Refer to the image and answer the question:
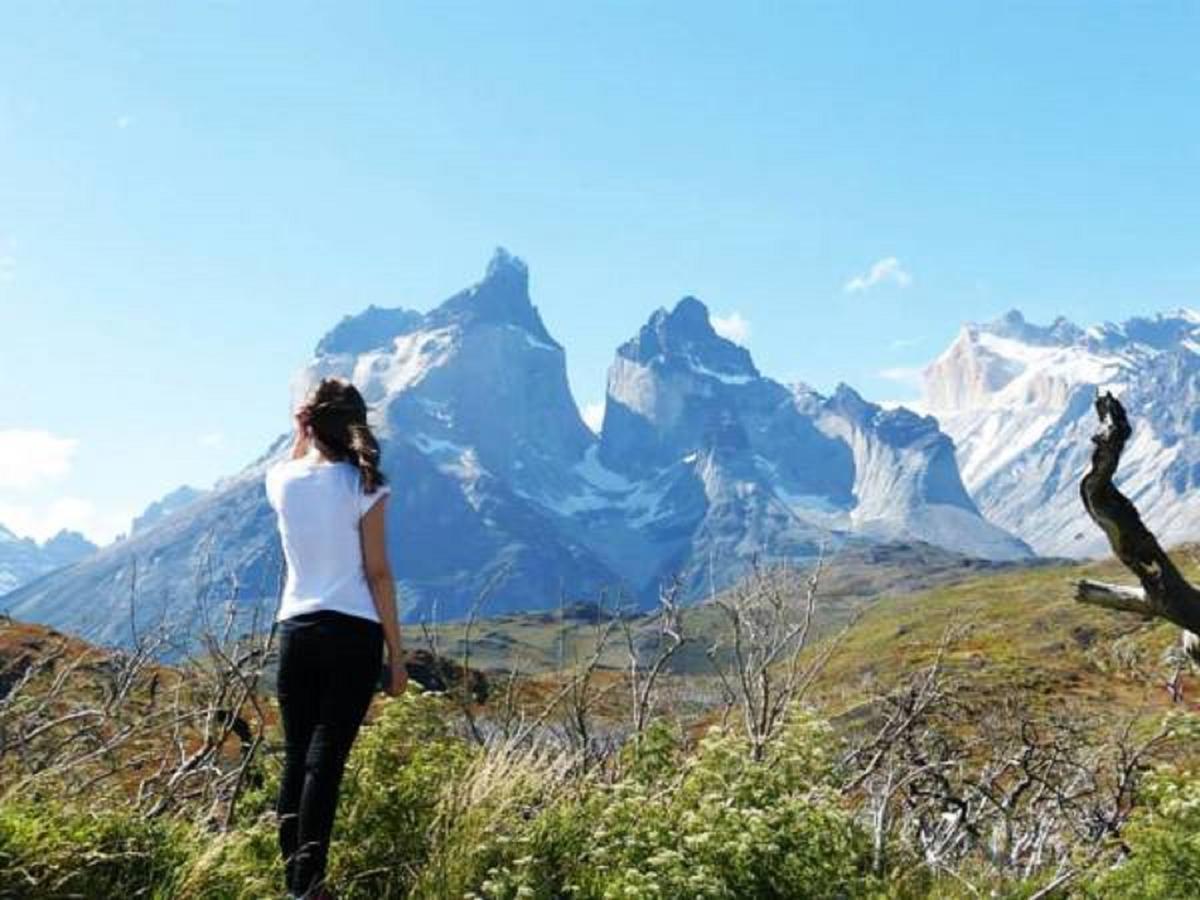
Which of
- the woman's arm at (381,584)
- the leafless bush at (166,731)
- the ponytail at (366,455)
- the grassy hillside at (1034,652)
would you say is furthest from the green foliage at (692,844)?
the grassy hillside at (1034,652)

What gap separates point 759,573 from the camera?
12.3 meters

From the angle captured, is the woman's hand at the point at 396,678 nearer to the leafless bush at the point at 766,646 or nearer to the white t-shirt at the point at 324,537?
the white t-shirt at the point at 324,537

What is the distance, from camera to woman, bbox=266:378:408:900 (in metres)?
6.05

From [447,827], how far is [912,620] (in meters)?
183

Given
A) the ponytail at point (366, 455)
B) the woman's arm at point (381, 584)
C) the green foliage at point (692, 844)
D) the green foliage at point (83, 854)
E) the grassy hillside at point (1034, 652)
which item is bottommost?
the grassy hillside at point (1034, 652)

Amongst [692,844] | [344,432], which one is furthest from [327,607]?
[692,844]

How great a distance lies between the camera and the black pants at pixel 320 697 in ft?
19.8

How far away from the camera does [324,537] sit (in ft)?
21.1

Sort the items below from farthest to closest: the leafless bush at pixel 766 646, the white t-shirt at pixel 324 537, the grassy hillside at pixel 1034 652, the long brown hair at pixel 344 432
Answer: the grassy hillside at pixel 1034 652 < the leafless bush at pixel 766 646 < the long brown hair at pixel 344 432 < the white t-shirt at pixel 324 537

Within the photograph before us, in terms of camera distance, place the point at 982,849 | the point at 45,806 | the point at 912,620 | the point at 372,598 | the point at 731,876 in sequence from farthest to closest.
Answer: the point at 912,620, the point at 982,849, the point at 372,598, the point at 731,876, the point at 45,806

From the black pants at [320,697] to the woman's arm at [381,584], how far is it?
0.10 metres

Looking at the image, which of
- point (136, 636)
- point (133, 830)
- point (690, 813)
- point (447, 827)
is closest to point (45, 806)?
point (133, 830)

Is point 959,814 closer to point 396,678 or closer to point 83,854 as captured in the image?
point 396,678

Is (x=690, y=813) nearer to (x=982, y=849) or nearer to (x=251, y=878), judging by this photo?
(x=251, y=878)
